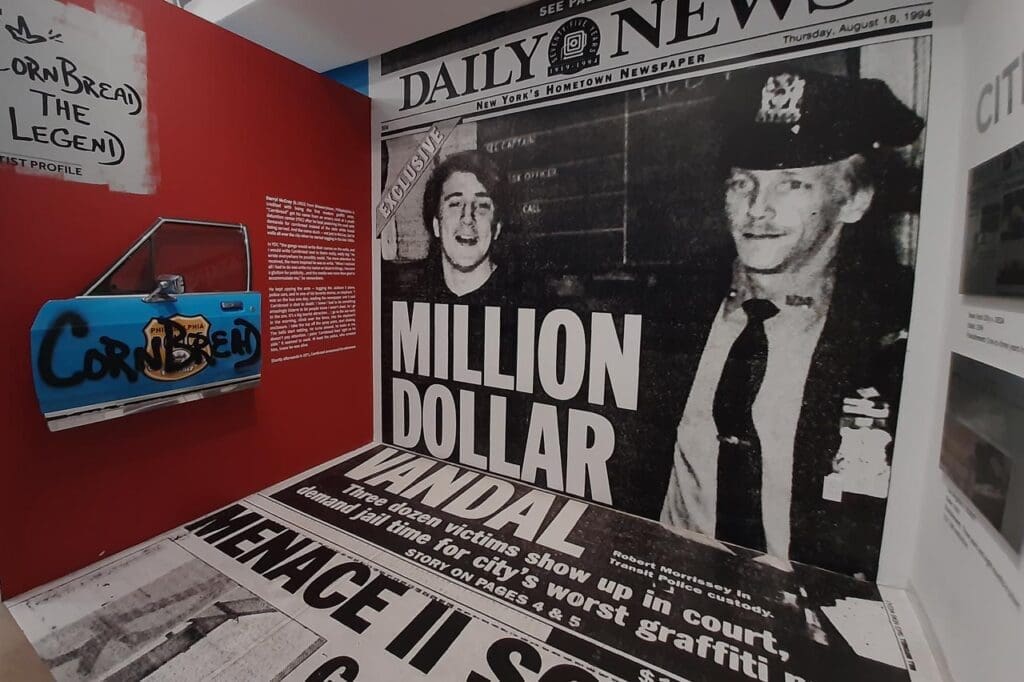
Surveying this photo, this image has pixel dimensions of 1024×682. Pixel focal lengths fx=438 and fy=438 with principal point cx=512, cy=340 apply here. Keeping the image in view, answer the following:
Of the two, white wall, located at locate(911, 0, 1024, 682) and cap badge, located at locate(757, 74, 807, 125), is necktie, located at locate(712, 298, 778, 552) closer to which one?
white wall, located at locate(911, 0, 1024, 682)

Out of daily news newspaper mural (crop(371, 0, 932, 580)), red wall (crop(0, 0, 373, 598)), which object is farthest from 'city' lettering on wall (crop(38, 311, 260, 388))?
daily news newspaper mural (crop(371, 0, 932, 580))

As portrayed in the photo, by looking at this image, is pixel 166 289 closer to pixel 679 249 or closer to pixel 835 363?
pixel 679 249

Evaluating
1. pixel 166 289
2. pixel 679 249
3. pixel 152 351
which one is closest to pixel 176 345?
pixel 152 351

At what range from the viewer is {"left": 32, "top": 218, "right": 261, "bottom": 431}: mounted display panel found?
3.94 ft

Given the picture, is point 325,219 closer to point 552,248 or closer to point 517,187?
point 517,187

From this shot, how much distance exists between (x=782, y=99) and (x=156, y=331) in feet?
6.79

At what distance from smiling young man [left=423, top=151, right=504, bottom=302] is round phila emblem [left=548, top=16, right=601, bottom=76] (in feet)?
1.49

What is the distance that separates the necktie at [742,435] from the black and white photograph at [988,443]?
45cm

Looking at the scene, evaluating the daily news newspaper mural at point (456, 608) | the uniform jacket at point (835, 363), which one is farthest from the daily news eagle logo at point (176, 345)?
the uniform jacket at point (835, 363)

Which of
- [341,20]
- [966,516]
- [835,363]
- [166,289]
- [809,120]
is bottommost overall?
[966,516]

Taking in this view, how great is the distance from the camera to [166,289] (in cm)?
139

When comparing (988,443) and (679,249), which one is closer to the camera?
(988,443)

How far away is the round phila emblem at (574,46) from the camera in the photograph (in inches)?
64.1

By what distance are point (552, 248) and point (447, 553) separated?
1.20 metres
